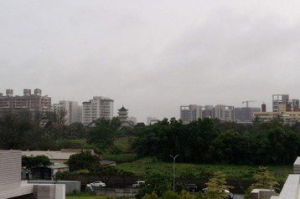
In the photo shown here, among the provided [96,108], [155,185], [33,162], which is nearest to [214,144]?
[33,162]

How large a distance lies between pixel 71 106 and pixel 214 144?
9872 centimetres

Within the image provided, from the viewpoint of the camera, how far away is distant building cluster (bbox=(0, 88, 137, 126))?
106469mm

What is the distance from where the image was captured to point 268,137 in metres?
34.0

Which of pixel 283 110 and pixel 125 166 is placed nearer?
pixel 125 166

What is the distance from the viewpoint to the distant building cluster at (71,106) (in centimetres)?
Result: 10647

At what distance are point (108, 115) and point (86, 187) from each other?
10001 cm

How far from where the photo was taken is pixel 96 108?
12375 centimetres

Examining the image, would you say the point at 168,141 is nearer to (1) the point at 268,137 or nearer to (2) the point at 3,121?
(1) the point at 268,137

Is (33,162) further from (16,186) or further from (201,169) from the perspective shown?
(16,186)

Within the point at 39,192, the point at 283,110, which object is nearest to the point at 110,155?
the point at 39,192

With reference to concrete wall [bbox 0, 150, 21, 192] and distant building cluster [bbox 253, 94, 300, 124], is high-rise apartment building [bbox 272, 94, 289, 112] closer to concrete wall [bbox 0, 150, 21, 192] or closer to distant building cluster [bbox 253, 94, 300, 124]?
distant building cluster [bbox 253, 94, 300, 124]

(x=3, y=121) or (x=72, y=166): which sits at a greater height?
(x=3, y=121)

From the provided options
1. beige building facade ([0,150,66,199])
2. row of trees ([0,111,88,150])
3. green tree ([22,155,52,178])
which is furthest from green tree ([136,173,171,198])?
row of trees ([0,111,88,150])

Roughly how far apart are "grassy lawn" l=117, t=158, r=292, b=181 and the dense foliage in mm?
1115
